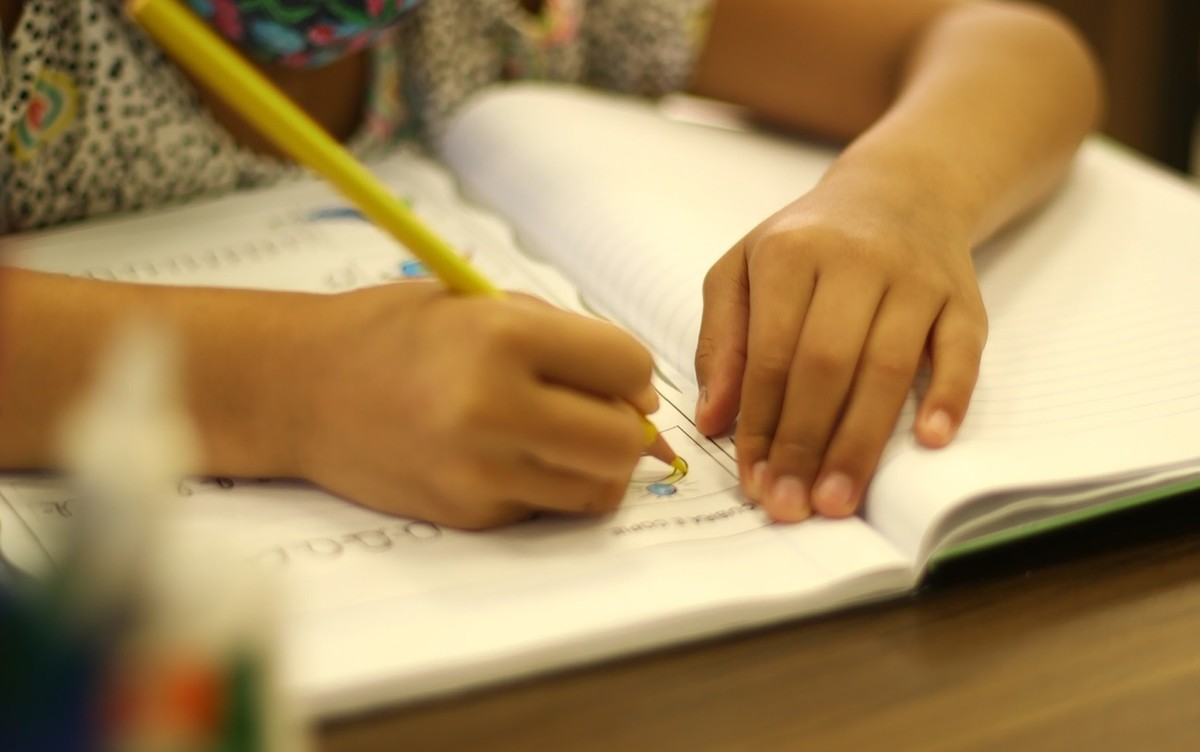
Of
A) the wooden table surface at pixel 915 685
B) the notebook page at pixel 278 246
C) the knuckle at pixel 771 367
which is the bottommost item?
the wooden table surface at pixel 915 685

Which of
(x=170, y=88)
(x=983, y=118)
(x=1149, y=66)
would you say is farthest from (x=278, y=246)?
(x=1149, y=66)

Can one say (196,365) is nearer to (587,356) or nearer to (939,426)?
(587,356)

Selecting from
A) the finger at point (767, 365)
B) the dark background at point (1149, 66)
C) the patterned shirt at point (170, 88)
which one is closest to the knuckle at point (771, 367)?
the finger at point (767, 365)

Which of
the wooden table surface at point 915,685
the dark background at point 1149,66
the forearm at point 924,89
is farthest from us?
the dark background at point 1149,66

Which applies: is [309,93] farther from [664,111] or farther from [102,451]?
[102,451]

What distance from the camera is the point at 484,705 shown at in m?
0.28

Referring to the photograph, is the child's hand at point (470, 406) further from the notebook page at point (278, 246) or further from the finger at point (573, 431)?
the notebook page at point (278, 246)

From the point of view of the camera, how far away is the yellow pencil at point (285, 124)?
29 cm

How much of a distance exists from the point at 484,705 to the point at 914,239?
0.23 m

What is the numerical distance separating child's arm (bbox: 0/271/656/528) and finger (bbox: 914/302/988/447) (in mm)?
87

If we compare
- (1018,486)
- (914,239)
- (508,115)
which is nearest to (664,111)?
(508,115)

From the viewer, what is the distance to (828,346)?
37 centimetres

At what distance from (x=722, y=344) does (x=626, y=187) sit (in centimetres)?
17

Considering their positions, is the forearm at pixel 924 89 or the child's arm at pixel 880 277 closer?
the child's arm at pixel 880 277
